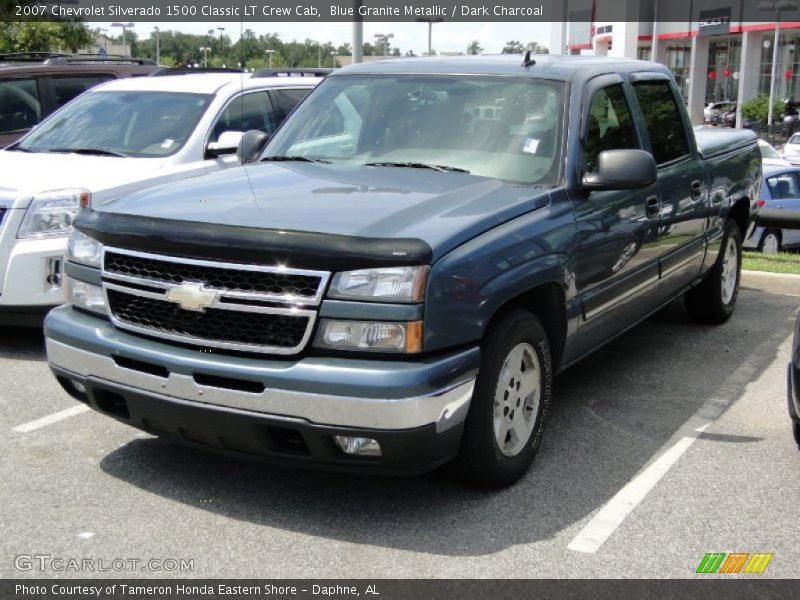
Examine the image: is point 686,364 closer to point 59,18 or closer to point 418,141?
point 418,141

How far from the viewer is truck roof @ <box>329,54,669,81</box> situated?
17.9 ft

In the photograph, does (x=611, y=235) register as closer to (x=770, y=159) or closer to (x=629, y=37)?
(x=770, y=159)

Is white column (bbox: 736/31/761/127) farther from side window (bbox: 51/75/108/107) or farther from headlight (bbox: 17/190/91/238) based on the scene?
headlight (bbox: 17/190/91/238)

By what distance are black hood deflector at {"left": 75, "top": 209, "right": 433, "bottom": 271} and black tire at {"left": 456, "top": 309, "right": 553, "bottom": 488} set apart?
0.61 m

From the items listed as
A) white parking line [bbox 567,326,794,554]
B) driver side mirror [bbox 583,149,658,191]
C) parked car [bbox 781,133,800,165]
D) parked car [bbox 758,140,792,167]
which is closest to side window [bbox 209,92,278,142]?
driver side mirror [bbox 583,149,658,191]

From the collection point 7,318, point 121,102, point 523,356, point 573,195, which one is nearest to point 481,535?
point 523,356

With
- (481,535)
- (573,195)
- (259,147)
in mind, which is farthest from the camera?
(259,147)

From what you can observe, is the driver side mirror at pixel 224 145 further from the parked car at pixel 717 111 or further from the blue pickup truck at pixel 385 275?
the parked car at pixel 717 111

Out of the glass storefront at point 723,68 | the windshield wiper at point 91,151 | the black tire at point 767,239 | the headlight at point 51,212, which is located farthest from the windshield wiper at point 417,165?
the glass storefront at point 723,68

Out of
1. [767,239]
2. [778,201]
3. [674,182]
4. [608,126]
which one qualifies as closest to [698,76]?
[778,201]

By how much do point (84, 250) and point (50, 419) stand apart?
129cm

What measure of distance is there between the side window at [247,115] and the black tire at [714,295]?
3767 millimetres

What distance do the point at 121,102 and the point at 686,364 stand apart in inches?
191

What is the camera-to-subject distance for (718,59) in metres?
68.9
